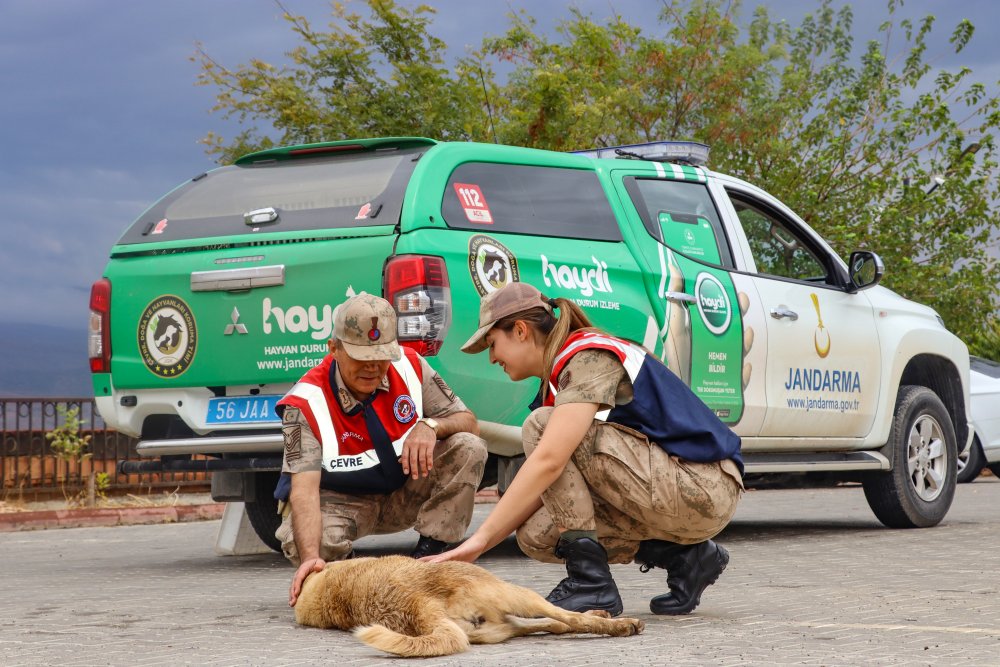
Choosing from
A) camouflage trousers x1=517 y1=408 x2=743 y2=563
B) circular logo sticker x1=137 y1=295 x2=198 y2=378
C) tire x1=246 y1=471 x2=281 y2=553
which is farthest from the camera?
tire x1=246 y1=471 x2=281 y2=553

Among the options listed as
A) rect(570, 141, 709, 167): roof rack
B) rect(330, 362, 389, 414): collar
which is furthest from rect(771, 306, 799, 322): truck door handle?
rect(330, 362, 389, 414): collar

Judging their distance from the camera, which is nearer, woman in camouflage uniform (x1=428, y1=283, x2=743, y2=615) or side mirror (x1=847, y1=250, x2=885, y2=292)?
woman in camouflage uniform (x1=428, y1=283, x2=743, y2=615)

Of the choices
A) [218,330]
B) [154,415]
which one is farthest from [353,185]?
[154,415]

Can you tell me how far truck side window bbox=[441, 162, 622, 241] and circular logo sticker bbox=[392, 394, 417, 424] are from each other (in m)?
1.16

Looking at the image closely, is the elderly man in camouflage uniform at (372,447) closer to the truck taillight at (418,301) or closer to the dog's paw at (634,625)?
the truck taillight at (418,301)

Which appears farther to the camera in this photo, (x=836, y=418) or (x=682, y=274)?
A: (x=836, y=418)

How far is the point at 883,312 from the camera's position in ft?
27.9

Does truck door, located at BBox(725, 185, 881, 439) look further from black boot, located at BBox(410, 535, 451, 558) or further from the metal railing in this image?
Answer: the metal railing

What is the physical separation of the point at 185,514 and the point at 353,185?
20.9ft

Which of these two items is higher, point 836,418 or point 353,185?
point 353,185

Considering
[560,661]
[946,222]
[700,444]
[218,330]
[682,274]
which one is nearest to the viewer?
[560,661]

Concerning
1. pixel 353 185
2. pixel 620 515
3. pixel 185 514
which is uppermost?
pixel 353 185

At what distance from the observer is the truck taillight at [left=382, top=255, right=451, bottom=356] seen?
5824 millimetres

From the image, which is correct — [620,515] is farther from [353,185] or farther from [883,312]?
[883,312]
